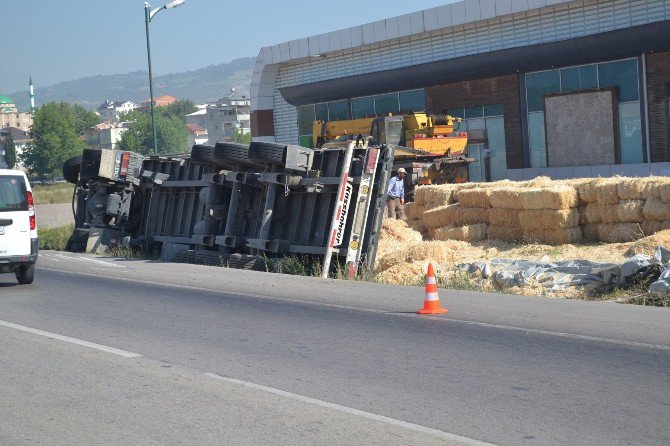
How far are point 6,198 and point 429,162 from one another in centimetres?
1902

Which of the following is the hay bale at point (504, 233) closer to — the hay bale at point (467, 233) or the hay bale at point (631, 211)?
the hay bale at point (467, 233)

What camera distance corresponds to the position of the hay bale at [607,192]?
19297mm

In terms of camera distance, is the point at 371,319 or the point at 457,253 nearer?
the point at 371,319

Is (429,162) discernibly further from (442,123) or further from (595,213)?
(595,213)

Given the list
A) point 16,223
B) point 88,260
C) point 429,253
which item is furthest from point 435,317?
point 88,260

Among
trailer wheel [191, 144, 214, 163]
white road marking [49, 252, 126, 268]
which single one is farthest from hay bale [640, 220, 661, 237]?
white road marking [49, 252, 126, 268]

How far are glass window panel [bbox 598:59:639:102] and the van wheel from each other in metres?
23.7

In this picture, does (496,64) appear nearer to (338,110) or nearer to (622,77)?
(622,77)

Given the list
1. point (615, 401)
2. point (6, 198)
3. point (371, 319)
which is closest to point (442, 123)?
point (6, 198)

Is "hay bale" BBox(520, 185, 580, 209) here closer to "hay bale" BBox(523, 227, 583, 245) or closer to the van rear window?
"hay bale" BBox(523, 227, 583, 245)

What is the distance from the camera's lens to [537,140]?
37312mm

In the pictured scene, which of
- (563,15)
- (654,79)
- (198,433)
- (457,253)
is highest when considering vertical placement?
(563,15)

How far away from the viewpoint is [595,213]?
19672mm

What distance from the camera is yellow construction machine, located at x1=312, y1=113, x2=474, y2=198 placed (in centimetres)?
3206
